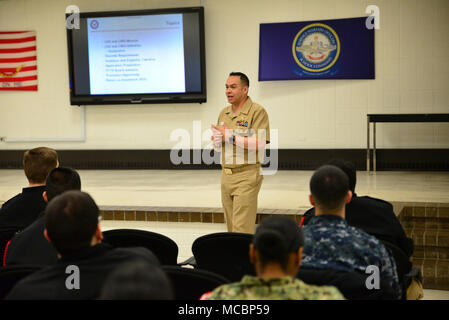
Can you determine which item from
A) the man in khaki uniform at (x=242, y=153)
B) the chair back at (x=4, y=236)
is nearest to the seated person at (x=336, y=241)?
the chair back at (x=4, y=236)

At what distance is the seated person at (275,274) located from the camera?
4.50ft

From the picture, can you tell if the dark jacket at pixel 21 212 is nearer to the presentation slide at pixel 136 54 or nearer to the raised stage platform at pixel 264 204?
the raised stage platform at pixel 264 204

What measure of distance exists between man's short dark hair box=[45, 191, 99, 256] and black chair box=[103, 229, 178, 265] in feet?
2.49

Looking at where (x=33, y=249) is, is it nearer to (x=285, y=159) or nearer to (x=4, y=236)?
(x=4, y=236)

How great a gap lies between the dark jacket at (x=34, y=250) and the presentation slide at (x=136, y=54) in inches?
263

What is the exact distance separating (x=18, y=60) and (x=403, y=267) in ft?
28.4

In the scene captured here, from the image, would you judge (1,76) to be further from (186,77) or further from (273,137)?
(273,137)

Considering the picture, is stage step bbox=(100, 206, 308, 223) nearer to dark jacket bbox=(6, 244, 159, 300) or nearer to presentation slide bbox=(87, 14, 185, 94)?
dark jacket bbox=(6, 244, 159, 300)

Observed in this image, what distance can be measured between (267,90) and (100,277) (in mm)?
7228

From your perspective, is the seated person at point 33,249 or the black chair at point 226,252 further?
the black chair at point 226,252

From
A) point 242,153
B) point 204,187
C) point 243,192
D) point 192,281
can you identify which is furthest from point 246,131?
point 204,187

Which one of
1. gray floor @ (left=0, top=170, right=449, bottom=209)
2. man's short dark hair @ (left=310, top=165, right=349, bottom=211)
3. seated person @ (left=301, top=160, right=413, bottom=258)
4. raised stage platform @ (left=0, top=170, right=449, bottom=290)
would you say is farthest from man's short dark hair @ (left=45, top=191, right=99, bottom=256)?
gray floor @ (left=0, top=170, right=449, bottom=209)

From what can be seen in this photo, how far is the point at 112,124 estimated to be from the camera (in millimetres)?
9203

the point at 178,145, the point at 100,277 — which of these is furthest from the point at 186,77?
the point at 100,277
